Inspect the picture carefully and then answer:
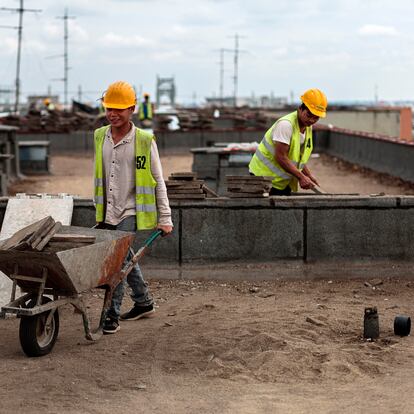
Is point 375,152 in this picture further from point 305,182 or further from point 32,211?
point 32,211

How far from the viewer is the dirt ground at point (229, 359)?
559 centimetres

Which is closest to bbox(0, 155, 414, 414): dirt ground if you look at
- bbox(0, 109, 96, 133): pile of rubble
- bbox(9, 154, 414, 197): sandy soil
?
bbox(9, 154, 414, 197): sandy soil

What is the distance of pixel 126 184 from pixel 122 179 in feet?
0.16

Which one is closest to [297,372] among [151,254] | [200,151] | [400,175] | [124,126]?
[124,126]

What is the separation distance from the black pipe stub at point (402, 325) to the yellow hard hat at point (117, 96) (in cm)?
259

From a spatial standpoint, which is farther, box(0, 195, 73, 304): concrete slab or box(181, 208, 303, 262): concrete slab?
box(181, 208, 303, 262): concrete slab

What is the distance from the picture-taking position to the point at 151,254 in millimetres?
9180

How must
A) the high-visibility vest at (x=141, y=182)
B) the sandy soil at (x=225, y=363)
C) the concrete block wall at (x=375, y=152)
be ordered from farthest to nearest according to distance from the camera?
the concrete block wall at (x=375, y=152) < the high-visibility vest at (x=141, y=182) < the sandy soil at (x=225, y=363)

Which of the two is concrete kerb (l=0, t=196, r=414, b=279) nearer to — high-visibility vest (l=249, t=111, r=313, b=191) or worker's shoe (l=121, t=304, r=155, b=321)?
high-visibility vest (l=249, t=111, r=313, b=191)

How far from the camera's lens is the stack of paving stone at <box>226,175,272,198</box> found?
360 inches

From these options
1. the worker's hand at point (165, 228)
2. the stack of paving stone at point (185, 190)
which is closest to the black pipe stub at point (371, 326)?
the worker's hand at point (165, 228)

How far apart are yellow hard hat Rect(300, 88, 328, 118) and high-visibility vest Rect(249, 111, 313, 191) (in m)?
0.31

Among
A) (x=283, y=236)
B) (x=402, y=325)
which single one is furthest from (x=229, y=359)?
(x=283, y=236)

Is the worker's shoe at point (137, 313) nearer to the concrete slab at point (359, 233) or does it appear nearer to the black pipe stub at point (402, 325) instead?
the black pipe stub at point (402, 325)
